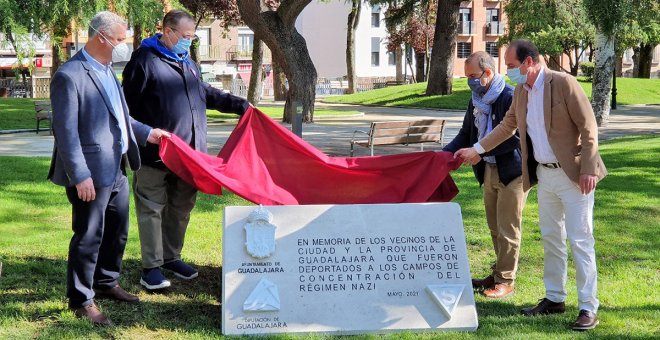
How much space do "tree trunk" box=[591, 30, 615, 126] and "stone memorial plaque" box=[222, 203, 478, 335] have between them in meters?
17.7

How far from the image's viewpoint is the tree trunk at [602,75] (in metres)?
22.8

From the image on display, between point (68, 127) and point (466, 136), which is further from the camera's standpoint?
point (466, 136)

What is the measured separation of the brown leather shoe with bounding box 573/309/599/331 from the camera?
19.1ft

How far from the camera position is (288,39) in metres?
25.5

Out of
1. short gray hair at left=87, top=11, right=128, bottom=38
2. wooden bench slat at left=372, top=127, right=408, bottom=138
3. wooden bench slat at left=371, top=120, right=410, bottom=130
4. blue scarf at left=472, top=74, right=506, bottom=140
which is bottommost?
wooden bench slat at left=372, top=127, right=408, bottom=138

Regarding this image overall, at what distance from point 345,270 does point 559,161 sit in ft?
Answer: 5.26

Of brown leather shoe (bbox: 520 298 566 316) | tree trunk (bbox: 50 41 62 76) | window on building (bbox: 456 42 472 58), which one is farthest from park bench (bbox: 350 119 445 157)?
window on building (bbox: 456 42 472 58)

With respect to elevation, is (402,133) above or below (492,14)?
below

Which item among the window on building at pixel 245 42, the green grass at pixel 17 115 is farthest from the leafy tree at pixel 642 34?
the window on building at pixel 245 42

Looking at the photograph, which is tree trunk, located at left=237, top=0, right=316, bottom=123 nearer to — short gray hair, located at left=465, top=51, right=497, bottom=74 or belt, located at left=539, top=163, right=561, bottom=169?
short gray hair, located at left=465, top=51, right=497, bottom=74

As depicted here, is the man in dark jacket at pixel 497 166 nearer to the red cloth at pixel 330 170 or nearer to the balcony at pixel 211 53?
the red cloth at pixel 330 170

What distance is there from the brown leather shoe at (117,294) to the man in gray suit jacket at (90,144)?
36 cm

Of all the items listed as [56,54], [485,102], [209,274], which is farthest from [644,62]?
[209,274]

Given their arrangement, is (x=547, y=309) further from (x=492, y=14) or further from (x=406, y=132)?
(x=492, y=14)
